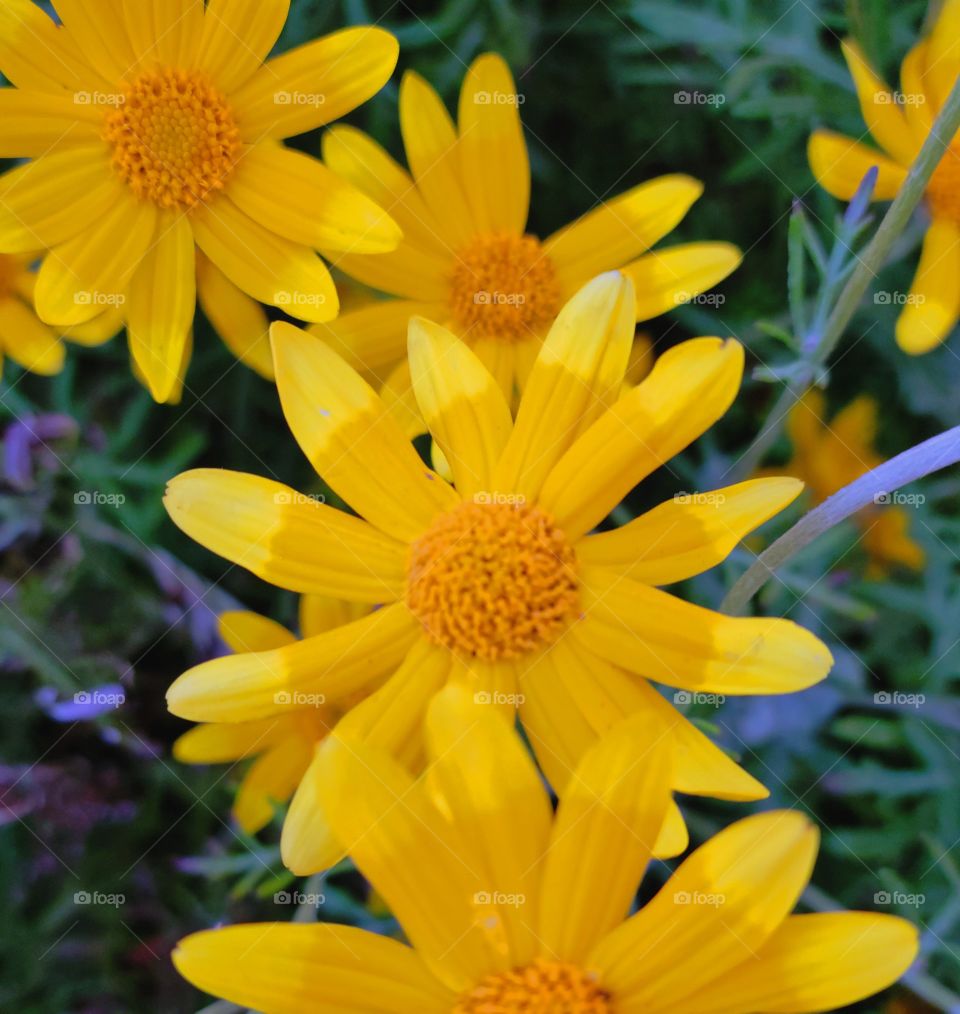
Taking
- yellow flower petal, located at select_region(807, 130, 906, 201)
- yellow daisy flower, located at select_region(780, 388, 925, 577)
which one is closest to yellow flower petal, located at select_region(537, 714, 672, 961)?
yellow flower petal, located at select_region(807, 130, 906, 201)

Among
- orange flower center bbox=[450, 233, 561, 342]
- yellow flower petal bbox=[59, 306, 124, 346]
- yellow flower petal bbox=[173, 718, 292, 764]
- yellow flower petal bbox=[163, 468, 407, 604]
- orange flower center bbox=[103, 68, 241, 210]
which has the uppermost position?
orange flower center bbox=[103, 68, 241, 210]

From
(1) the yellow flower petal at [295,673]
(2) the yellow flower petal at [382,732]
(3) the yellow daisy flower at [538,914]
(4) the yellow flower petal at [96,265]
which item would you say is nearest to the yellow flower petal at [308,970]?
(3) the yellow daisy flower at [538,914]

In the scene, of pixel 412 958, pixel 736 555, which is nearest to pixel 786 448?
pixel 736 555

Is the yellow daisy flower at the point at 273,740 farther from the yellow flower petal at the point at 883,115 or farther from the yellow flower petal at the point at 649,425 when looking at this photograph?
the yellow flower petal at the point at 883,115

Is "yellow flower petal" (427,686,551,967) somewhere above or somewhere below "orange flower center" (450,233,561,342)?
below

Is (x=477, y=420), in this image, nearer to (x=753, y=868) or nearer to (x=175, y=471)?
(x=753, y=868)

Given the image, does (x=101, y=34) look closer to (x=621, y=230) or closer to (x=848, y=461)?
(x=621, y=230)

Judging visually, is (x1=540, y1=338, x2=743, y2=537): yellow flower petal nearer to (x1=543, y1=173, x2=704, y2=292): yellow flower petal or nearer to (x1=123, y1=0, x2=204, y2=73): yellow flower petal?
(x1=543, y1=173, x2=704, y2=292): yellow flower petal
